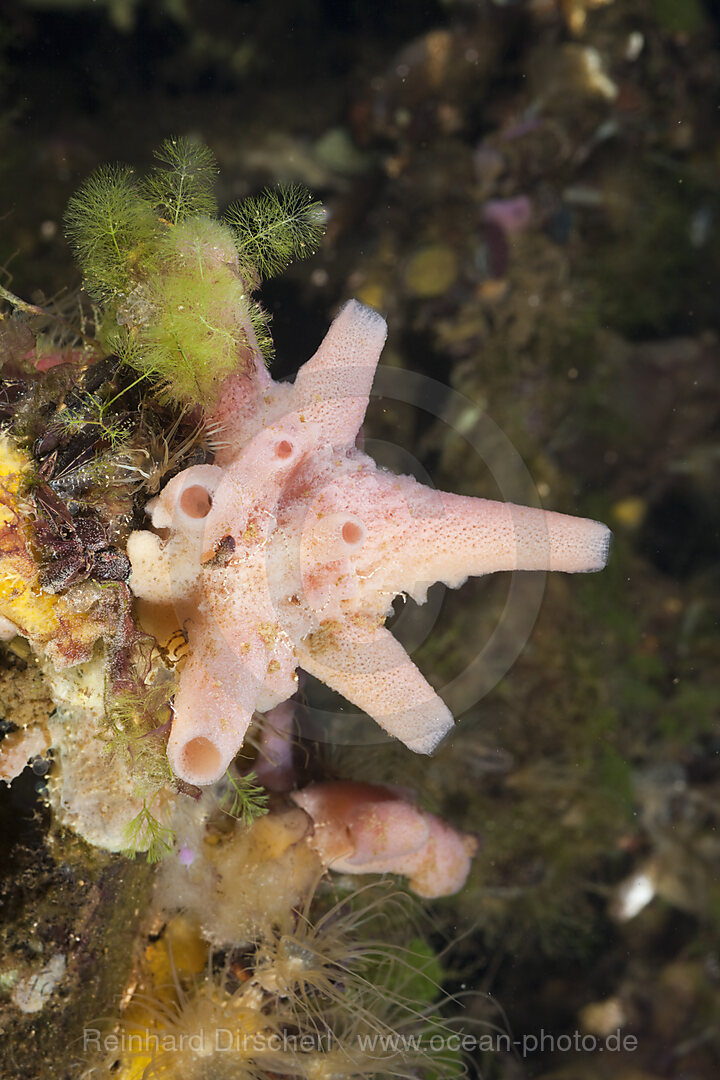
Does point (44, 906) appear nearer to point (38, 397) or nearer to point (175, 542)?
point (175, 542)

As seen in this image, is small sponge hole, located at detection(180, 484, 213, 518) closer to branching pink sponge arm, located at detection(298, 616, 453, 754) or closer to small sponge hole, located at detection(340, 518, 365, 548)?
small sponge hole, located at detection(340, 518, 365, 548)

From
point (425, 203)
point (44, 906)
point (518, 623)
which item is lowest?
point (518, 623)

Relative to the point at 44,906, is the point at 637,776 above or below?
below

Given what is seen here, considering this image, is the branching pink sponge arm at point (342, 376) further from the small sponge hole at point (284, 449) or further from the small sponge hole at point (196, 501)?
the small sponge hole at point (196, 501)

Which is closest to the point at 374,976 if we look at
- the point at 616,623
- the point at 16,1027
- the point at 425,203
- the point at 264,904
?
the point at 264,904

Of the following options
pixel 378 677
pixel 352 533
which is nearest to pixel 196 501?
pixel 352 533

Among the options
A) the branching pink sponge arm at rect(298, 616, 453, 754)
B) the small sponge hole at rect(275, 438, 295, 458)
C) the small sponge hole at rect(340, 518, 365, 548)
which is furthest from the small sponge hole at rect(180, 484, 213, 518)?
the branching pink sponge arm at rect(298, 616, 453, 754)

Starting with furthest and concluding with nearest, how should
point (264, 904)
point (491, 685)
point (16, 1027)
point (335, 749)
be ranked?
point (491, 685) < point (335, 749) < point (264, 904) < point (16, 1027)
